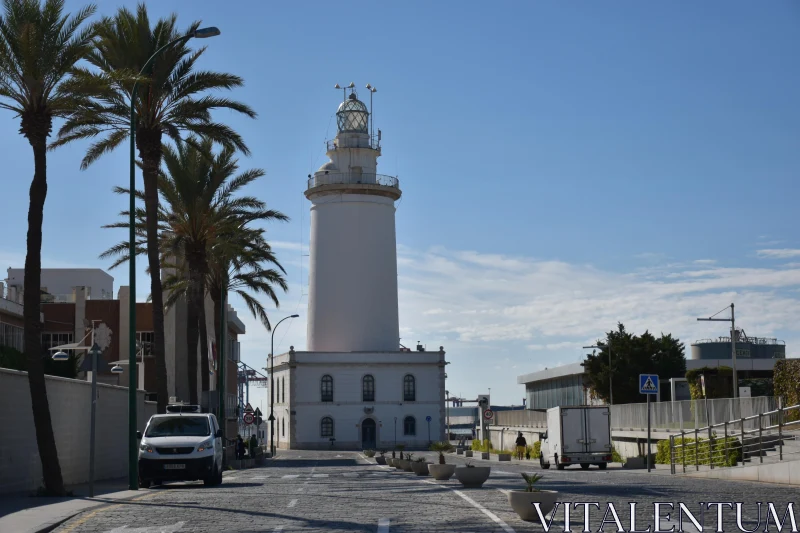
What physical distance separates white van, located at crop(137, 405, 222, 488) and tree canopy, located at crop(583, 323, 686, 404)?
4882cm

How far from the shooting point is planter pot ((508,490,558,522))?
48.1 feet

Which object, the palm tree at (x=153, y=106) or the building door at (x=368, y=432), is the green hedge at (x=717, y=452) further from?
the building door at (x=368, y=432)

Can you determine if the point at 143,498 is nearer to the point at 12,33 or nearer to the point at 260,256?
the point at 12,33

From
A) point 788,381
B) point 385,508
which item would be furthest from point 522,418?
point 385,508

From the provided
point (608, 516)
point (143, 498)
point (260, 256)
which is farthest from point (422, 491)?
point (260, 256)

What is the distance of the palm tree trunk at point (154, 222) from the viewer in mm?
33094

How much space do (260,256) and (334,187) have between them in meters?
39.1

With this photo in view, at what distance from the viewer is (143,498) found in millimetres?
21375

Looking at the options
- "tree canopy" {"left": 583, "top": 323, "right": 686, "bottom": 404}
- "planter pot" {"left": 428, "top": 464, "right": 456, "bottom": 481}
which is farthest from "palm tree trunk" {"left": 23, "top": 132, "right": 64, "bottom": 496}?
"tree canopy" {"left": 583, "top": 323, "right": 686, "bottom": 404}

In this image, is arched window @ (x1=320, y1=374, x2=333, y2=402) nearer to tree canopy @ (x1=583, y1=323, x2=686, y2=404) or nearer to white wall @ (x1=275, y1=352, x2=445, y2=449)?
white wall @ (x1=275, y1=352, x2=445, y2=449)

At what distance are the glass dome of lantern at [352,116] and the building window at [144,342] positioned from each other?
29633mm

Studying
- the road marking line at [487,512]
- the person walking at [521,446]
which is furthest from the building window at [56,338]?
the road marking line at [487,512]

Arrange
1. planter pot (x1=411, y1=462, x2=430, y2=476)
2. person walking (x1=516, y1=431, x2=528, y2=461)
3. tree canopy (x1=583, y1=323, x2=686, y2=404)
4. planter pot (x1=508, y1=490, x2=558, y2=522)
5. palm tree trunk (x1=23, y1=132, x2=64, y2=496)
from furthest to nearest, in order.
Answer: tree canopy (x1=583, y1=323, x2=686, y2=404) < person walking (x1=516, y1=431, x2=528, y2=461) < planter pot (x1=411, y1=462, x2=430, y2=476) < palm tree trunk (x1=23, y1=132, x2=64, y2=496) < planter pot (x1=508, y1=490, x2=558, y2=522)

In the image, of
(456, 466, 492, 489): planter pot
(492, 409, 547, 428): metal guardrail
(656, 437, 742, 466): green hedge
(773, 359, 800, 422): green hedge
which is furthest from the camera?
(492, 409, 547, 428): metal guardrail
